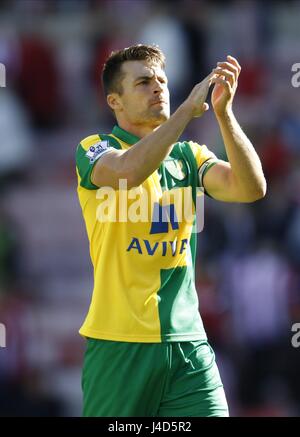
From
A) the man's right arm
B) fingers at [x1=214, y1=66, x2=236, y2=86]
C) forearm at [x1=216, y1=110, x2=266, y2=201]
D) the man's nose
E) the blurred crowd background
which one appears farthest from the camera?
the blurred crowd background

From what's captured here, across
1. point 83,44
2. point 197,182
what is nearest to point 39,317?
point 83,44

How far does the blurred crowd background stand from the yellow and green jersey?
512 cm

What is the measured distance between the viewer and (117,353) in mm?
5664

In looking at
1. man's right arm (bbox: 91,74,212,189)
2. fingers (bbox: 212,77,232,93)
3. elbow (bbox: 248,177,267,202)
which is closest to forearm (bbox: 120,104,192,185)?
man's right arm (bbox: 91,74,212,189)

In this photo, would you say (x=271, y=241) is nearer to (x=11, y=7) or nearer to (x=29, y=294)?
(x=29, y=294)

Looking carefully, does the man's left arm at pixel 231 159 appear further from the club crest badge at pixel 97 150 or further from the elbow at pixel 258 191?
the club crest badge at pixel 97 150

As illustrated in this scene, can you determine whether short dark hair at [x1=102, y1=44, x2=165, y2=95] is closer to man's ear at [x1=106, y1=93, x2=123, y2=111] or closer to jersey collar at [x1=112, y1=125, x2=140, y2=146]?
man's ear at [x1=106, y1=93, x2=123, y2=111]

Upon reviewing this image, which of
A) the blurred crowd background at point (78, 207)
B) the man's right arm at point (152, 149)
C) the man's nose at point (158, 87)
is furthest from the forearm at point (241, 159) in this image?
the blurred crowd background at point (78, 207)

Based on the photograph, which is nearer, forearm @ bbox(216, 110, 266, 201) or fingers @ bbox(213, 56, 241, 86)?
fingers @ bbox(213, 56, 241, 86)

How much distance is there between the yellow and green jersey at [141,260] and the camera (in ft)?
18.5

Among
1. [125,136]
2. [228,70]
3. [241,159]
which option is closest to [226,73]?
[228,70]

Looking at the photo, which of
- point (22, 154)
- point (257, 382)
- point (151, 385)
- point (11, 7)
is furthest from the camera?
point (11, 7)

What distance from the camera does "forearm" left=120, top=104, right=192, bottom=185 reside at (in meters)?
5.30

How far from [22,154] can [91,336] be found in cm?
791
